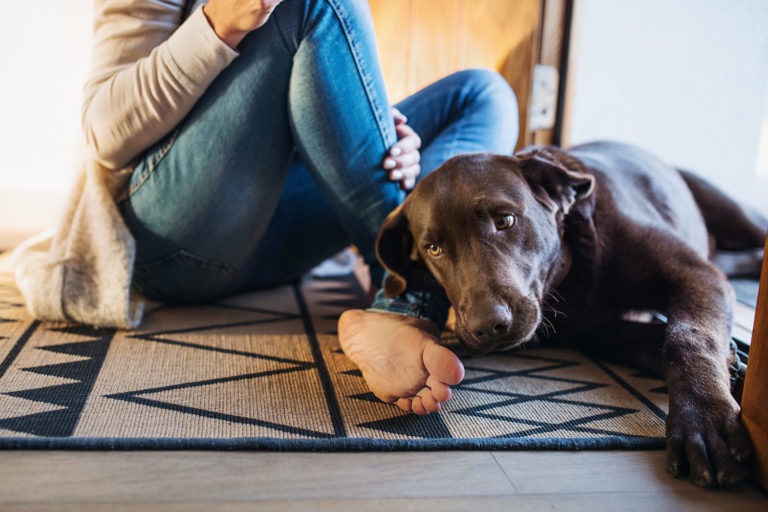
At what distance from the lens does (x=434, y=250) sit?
1497mm

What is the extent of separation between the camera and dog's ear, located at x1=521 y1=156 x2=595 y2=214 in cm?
153

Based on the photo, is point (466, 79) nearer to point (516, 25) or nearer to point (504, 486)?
point (516, 25)

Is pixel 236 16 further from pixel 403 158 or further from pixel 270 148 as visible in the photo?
pixel 403 158

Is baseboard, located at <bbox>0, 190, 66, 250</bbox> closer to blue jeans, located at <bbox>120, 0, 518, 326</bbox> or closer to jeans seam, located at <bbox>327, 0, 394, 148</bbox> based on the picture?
blue jeans, located at <bbox>120, 0, 518, 326</bbox>

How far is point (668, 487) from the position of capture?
1061 mm

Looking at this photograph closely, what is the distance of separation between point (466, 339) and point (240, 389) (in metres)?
0.46

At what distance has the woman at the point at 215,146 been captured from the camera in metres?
1.50

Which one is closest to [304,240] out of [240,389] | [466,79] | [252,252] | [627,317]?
[252,252]

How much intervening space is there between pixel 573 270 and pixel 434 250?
1.18 feet

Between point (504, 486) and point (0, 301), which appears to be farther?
point (0, 301)

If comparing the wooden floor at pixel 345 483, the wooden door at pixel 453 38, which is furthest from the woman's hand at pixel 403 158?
Answer: the wooden door at pixel 453 38

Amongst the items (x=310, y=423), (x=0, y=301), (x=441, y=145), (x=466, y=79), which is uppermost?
(x=466, y=79)

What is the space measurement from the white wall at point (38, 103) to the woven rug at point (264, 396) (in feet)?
3.86

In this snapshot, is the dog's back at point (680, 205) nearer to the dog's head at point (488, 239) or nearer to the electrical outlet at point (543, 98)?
the dog's head at point (488, 239)
